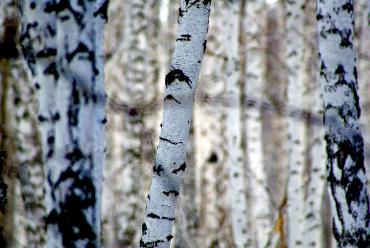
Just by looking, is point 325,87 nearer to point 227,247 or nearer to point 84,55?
point 84,55

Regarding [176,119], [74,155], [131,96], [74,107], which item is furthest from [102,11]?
[131,96]

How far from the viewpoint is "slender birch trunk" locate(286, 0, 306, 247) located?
5508 mm

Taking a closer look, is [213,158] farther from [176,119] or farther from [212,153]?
[176,119]

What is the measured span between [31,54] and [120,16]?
8.37m

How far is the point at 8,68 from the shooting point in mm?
5406

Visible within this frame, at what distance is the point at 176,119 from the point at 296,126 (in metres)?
3.50

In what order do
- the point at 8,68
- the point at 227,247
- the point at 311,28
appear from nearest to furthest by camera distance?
the point at 8,68 < the point at 227,247 < the point at 311,28

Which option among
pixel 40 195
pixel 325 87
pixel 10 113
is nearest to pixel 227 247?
pixel 40 195

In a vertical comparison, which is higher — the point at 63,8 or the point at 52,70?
the point at 63,8

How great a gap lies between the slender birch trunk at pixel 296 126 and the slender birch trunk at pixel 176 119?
10.6ft

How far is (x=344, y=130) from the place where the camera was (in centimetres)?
324

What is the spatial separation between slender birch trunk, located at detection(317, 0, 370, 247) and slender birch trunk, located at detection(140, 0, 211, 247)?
3.83 feet

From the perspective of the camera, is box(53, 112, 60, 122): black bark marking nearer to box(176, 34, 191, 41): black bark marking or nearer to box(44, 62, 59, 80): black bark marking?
box(44, 62, 59, 80): black bark marking

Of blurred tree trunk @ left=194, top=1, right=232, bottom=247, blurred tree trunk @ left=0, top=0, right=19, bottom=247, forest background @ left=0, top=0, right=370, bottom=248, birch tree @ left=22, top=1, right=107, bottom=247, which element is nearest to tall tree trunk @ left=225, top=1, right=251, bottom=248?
forest background @ left=0, top=0, right=370, bottom=248
